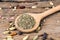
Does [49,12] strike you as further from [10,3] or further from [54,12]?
[10,3]

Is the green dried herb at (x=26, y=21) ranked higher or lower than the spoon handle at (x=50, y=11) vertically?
lower

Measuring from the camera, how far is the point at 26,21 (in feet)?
3.54

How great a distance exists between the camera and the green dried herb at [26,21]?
3.51 feet

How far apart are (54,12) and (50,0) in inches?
4.0

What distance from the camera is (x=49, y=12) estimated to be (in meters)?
1.13

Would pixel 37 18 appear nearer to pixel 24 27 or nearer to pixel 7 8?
pixel 24 27

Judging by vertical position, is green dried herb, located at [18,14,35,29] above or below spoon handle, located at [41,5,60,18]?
below

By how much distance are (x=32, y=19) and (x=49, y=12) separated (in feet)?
0.34

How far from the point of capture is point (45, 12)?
113 cm

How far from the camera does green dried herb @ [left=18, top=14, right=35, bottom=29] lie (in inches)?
42.1

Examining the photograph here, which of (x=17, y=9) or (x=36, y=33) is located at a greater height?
(x=17, y=9)

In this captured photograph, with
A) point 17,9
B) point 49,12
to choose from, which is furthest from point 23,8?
point 49,12

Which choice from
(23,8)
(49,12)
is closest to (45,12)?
(49,12)

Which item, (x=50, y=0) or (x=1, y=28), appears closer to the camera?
(x=1, y=28)
